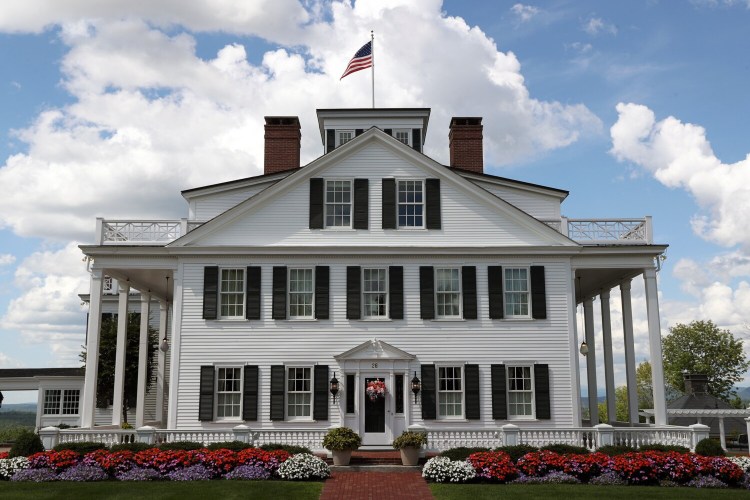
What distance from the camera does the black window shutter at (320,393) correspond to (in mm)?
22906

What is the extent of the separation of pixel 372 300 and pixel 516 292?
190 inches

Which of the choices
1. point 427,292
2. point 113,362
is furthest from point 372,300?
point 113,362

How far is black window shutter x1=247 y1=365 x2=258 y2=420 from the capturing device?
903 inches

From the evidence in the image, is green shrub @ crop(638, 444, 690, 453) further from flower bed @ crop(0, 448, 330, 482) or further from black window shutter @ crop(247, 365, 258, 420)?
black window shutter @ crop(247, 365, 258, 420)

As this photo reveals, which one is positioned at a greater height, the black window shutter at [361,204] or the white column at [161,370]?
the black window shutter at [361,204]

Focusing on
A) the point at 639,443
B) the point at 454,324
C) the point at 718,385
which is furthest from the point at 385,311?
the point at 718,385

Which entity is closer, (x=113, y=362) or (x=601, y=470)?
(x=601, y=470)

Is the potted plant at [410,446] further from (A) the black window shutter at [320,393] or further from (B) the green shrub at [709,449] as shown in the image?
(B) the green shrub at [709,449]

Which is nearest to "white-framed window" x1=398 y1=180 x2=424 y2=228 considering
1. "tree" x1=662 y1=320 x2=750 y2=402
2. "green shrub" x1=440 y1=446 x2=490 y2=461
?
"green shrub" x1=440 y1=446 x2=490 y2=461

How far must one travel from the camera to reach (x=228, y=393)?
23.3 m

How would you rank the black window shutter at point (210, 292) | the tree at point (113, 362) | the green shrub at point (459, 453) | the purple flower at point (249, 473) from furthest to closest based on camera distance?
the tree at point (113, 362)
the black window shutter at point (210, 292)
the green shrub at point (459, 453)
the purple flower at point (249, 473)

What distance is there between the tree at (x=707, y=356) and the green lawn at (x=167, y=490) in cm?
5179

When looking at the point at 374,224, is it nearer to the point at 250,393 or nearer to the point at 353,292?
the point at 353,292

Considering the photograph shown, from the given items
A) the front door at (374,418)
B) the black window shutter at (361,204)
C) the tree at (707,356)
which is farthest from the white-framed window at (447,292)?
the tree at (707,356)
